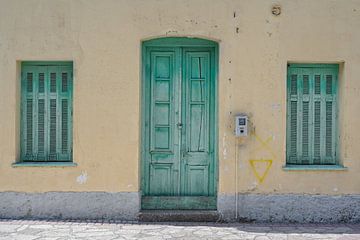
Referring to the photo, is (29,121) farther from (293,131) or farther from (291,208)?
(291,208)

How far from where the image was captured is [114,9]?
7.93m

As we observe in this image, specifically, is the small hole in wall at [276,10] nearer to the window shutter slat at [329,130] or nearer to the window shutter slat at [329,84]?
the window shutter slat at [329,84]

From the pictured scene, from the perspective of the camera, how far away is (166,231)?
24.1 ft

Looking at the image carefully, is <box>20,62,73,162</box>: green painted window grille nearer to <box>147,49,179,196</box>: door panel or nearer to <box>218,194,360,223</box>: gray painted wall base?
<box>147,49,179,196</box>: door panel

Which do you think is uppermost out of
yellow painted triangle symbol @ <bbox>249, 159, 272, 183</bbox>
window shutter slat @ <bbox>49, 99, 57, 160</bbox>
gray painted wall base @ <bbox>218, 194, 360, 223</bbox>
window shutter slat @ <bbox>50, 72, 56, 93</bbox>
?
window shutter slat @ <bbox>50, 72, 56, 93</bbox>

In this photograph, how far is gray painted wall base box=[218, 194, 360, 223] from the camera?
312 inches

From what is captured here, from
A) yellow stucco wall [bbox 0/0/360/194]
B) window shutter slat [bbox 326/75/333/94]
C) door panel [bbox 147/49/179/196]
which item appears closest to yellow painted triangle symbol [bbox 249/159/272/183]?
yellow stucco wall [bbox 0/0/360/194]

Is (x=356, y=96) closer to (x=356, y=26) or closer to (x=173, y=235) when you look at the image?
(x=356, y=26)

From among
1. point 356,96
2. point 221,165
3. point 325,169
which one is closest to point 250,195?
point 221,165

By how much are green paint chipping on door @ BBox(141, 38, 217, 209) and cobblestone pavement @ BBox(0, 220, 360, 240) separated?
752 millimetres

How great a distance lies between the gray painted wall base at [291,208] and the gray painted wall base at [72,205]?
152cm

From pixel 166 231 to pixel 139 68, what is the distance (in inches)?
104

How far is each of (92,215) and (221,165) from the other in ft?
7.42

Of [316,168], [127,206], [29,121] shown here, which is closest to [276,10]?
[316,168]
